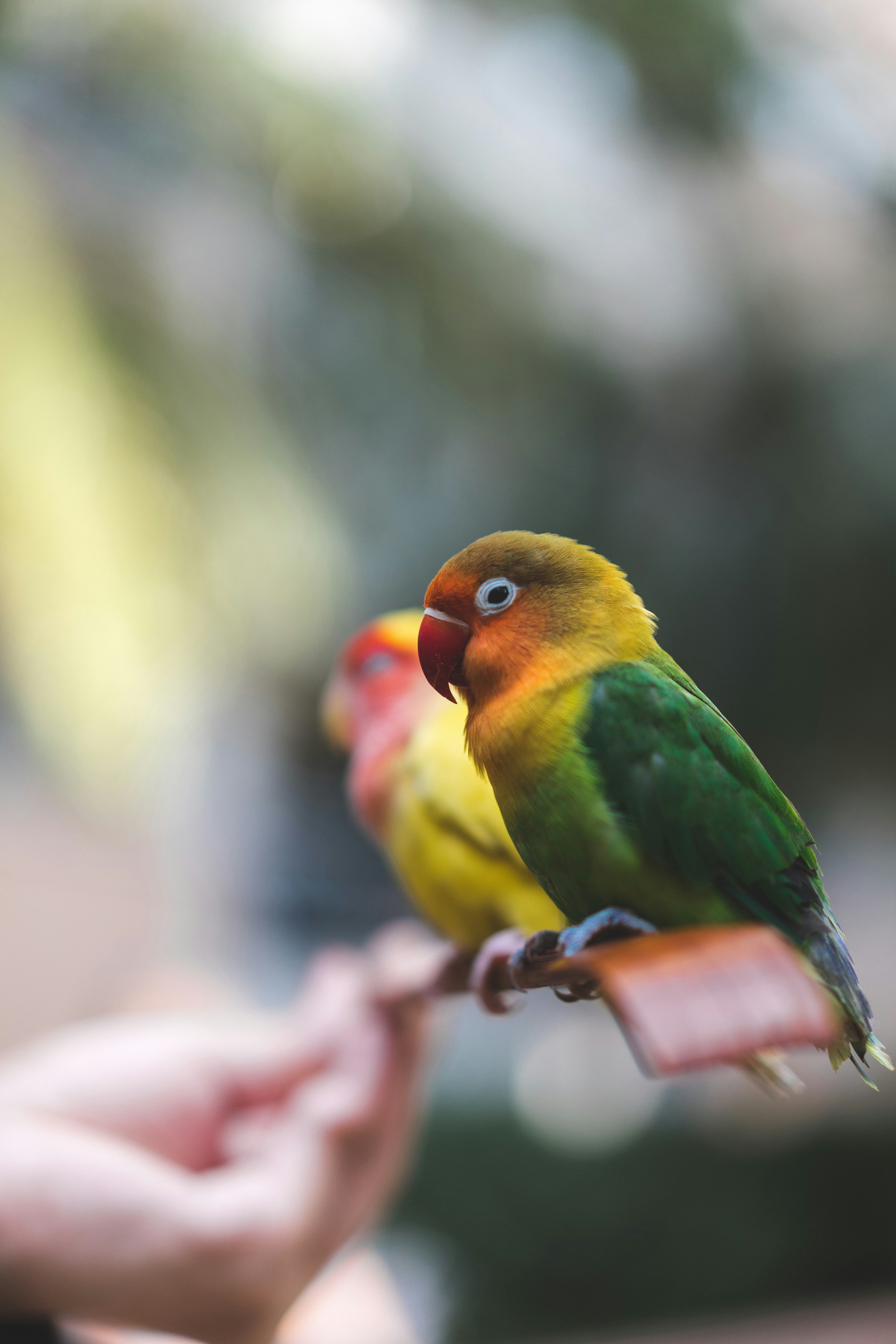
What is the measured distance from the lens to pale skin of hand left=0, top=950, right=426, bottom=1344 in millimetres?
669

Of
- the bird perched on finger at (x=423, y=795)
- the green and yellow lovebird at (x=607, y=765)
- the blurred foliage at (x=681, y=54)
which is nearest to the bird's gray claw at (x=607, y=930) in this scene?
the green and yellow lovebird at (x=607, y=765)

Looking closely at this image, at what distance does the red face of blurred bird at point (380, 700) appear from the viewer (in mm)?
823

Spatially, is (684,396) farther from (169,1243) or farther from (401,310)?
(169,1243)

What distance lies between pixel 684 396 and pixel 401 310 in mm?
690

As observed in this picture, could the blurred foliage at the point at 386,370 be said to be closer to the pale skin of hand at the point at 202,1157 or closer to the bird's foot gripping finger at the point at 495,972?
the pale skin of hand at the point at 202,1157

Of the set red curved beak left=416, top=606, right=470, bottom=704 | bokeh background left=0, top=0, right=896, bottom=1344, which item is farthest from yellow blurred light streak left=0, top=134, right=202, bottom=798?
red curved beak left=416, top=606, right=470, bottom=704

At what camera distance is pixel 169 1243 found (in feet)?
2.28

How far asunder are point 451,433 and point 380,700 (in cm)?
127

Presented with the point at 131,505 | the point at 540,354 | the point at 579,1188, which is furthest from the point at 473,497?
the point at 579,1188

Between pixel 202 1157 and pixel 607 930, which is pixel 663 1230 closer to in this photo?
pixel 202 1157

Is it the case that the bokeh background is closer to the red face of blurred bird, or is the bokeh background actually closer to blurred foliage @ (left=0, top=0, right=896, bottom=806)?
blurred foliage @ (left=0, top=0, right=896, bottom=806)

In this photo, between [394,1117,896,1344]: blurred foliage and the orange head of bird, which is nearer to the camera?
the orange head of bird

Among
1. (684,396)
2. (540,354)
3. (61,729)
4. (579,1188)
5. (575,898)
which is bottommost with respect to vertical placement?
(579,1188)

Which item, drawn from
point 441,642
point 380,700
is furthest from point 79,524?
point 441,642
